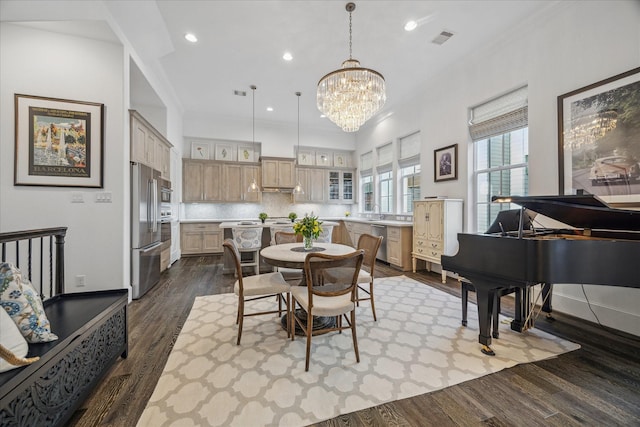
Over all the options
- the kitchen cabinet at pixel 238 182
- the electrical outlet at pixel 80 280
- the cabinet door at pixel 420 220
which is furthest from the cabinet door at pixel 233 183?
the cabinet door at pixel 420 220

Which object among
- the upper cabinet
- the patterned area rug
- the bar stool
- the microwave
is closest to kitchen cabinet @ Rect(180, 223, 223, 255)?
the microwave

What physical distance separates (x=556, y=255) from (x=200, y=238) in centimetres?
662

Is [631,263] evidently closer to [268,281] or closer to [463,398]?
[463,398]

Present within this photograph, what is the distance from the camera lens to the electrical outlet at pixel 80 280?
301 cm

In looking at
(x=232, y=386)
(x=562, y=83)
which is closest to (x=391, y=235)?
(x=562, y=83)

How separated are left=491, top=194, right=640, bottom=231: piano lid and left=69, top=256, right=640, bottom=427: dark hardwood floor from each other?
1068 mm

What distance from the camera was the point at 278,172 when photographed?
7.28 metres

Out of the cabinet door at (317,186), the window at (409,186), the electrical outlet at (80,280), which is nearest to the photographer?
the electrical outlet at (80,280)

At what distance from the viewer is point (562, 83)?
297 cm

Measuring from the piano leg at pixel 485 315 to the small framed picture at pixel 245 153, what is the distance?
6612mm

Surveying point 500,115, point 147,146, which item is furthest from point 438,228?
point 147,146

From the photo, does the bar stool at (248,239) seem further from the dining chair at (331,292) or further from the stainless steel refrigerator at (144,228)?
the dining chair at (331,292)

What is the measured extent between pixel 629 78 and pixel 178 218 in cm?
764

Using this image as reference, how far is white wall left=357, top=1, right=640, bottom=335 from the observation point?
2.53 metres
